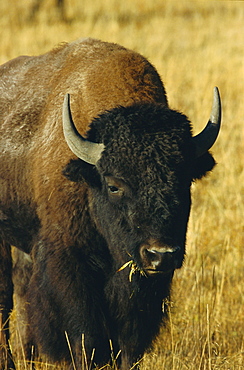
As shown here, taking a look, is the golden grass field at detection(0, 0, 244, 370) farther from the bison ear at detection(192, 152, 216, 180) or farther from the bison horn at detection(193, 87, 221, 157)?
the bison horn at detection(193, 87, 221, 157)

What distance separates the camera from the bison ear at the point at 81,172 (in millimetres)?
4586

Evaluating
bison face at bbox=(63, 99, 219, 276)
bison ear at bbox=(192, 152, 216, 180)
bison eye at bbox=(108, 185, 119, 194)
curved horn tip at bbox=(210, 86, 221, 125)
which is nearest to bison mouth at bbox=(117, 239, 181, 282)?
bison face at bbox=(63, 99, 219, 276)

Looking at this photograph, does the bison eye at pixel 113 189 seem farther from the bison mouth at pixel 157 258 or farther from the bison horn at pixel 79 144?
the bison mouth at pixel 157 258

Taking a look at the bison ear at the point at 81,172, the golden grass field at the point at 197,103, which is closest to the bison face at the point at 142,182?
the bison ear at the point at 81,172

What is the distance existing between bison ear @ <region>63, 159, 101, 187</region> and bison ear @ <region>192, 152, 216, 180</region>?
770mm

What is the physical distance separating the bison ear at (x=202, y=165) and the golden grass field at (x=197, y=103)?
1.01m

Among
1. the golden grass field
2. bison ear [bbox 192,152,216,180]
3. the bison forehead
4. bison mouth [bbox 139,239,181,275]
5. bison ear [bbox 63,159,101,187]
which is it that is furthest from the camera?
the golden grass field

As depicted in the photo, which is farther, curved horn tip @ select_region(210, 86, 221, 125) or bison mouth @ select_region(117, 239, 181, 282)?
curved horn tip @ select_region(210, 86, 221, 125)

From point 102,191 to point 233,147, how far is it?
6527 millimetres

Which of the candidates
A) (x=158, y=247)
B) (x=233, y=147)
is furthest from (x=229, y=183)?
(x=158, y=247)

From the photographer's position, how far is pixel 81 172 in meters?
4.58

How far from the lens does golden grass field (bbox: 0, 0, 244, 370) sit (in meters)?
5.71

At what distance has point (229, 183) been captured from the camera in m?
9.59

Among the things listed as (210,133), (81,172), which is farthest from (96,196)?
(210,133)
